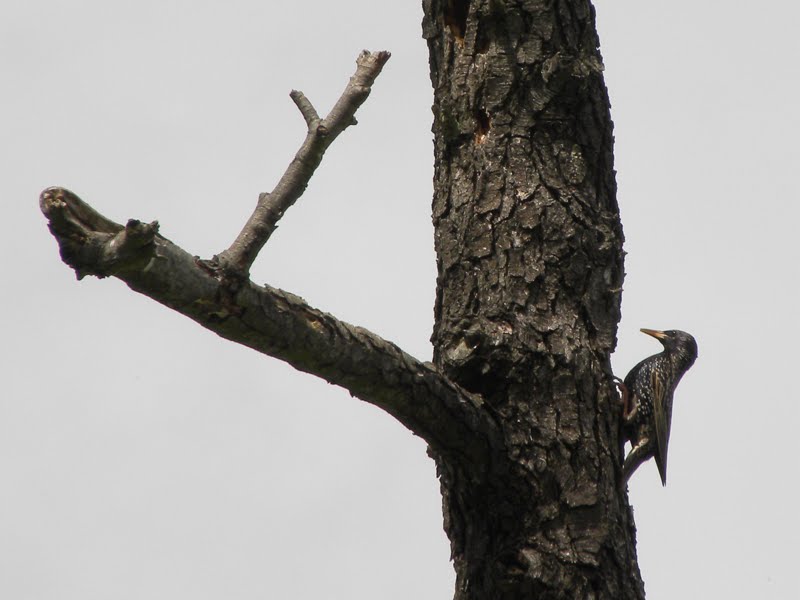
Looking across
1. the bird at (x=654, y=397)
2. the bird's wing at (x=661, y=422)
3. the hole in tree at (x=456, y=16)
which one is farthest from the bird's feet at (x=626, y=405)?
the hole in tree at (x=456, y=16)

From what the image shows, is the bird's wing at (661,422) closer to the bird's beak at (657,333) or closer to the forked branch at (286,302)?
the bird's beak at (657,333)

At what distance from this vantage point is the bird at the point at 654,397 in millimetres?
4793

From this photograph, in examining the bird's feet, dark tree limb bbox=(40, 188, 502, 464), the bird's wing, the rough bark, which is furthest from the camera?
the bird's wing

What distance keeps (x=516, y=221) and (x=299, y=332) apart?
129cm

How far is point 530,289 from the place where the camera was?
4.14m

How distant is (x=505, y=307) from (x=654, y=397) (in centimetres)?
199

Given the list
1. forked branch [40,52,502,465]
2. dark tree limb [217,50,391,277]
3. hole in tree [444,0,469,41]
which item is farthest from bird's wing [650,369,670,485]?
dark tree limb [217,50,391,277]

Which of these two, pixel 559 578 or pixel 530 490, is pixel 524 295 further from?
pixel 559 578

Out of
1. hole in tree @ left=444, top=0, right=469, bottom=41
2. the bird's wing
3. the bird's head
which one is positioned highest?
the bird's head

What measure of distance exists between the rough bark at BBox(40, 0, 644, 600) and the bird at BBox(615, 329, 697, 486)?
0.34 meters

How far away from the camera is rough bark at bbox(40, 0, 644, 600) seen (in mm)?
3256

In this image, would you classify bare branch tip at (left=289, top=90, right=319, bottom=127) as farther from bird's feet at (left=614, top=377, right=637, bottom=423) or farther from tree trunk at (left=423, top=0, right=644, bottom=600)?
bird's feet at (left=614, top=377, right=637, bottom=423)

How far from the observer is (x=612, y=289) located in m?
4.28

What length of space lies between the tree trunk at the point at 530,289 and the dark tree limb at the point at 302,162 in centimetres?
104
